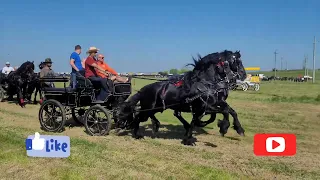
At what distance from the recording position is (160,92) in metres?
9.16

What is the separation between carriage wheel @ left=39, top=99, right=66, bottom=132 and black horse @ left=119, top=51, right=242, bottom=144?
1.80m

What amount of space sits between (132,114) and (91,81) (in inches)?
55.1

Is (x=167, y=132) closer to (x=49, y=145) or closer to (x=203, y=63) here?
(x=203, y=63)

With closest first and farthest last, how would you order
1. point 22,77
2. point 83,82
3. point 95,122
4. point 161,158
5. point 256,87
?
1. point 161,158
2. point 95,122
3. point 83,82
4. point 22,77
5. point 256,87

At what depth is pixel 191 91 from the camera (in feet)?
28.5

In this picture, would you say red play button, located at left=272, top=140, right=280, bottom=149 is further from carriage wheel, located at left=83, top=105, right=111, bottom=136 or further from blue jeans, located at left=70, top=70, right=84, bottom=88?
blue jeans, located at left=70, top=70, right=84, bottom=88

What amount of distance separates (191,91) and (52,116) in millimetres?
4095

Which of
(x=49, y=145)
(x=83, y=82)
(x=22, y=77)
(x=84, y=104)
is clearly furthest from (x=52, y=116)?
(x=22, y=77)

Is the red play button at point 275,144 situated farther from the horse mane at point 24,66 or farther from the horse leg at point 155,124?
the horse mane at point 24,66

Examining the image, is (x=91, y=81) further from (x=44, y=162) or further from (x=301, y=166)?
(x=301, y=166)

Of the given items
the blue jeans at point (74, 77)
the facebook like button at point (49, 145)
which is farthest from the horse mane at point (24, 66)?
the facebook like button at point (49, 145)

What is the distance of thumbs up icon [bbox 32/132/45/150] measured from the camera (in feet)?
19.1

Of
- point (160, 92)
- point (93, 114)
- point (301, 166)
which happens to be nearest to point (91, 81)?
point (93, 114)

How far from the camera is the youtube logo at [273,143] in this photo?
591 centimetres
